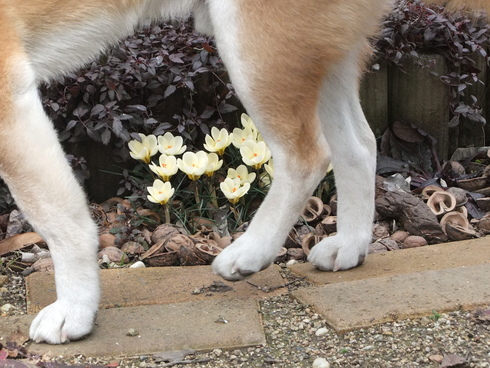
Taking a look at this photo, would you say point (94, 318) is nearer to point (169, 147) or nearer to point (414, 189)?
point (169, 147)

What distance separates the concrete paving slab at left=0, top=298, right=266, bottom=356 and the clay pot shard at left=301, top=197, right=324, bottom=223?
1.04 m

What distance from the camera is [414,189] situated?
168 inches

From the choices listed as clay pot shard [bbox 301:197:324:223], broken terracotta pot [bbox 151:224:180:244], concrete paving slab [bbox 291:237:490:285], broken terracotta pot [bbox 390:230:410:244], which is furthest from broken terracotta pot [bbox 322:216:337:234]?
broken terracotta pot [bbox 151:224:180:244]

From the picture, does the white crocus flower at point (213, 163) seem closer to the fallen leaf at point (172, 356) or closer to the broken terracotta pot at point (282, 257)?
the broken terracotta pot at point (282, 257)

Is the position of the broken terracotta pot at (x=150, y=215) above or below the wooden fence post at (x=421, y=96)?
below

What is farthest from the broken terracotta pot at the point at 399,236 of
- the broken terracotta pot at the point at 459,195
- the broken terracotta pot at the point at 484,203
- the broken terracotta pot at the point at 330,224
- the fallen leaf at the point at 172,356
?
the fallen leaf at the point at 172,356

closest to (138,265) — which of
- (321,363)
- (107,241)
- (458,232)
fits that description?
(107,241)

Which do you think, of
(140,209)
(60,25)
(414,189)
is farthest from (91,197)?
(414,189)

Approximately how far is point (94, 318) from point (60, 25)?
1.09 m

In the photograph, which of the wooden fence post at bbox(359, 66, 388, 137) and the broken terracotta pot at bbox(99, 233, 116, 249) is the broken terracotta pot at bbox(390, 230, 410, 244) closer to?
the wooden fence post at bbox(359, 66, 388, 137)

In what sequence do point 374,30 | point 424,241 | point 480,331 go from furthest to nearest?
point 424,241 < point 374,30 < point 480,331

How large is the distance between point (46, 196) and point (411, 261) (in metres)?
1.54

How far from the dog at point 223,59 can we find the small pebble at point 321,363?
1.98 ft

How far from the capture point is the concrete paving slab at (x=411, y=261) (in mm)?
3238
